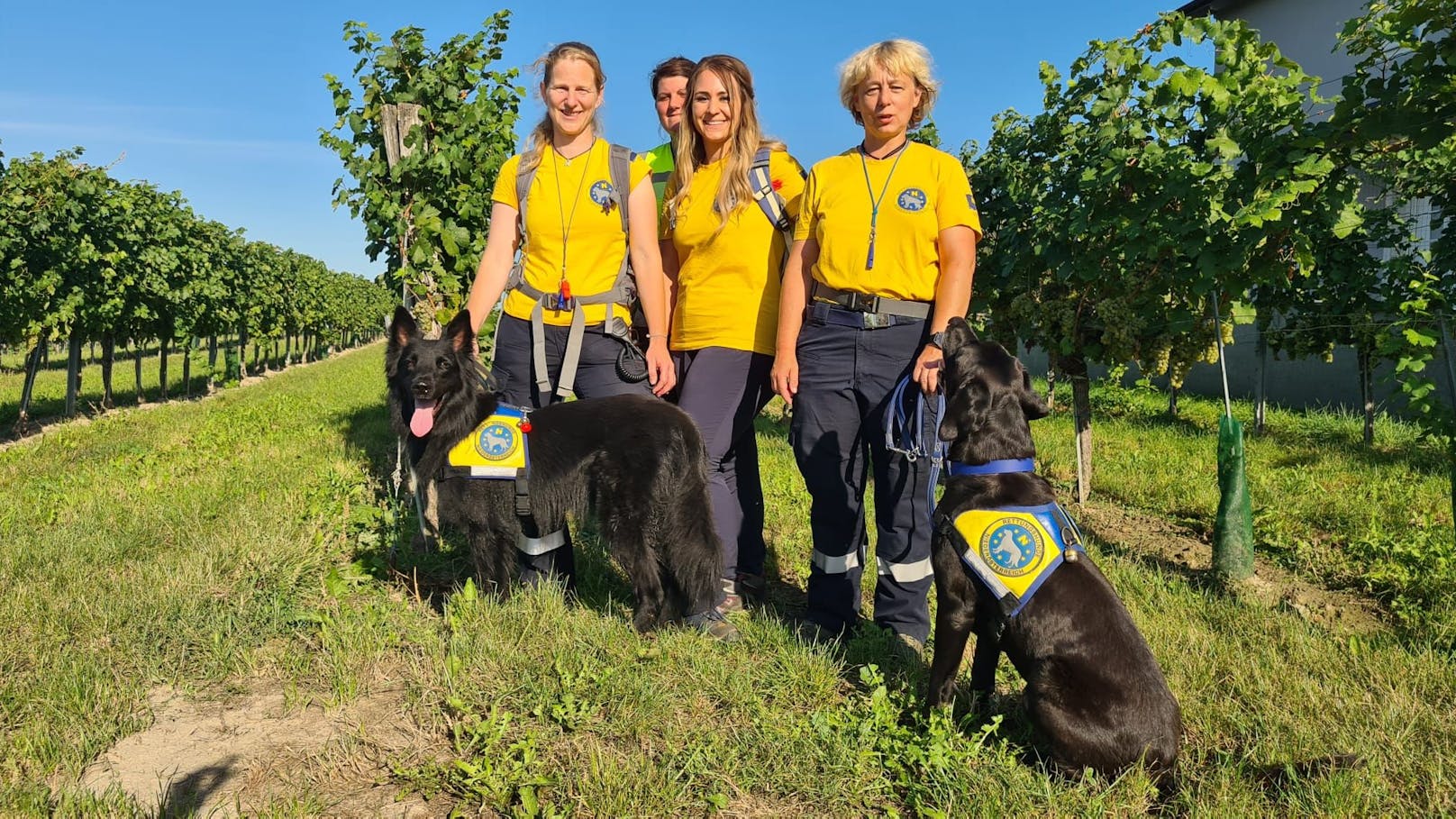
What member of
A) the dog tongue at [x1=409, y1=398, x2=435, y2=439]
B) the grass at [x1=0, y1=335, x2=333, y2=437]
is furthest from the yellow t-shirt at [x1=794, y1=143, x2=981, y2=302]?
the grass at [x1=0, y1=335, x2=333, y2=437]

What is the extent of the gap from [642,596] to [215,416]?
1259 cm

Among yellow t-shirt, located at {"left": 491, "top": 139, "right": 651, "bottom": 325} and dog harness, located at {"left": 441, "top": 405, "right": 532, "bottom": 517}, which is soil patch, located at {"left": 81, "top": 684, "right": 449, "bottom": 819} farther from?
yellow t-shirt, located at {"left": 491, "top": 139, "right": 651, "bottom": 325}

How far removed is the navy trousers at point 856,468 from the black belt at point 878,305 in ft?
0.11

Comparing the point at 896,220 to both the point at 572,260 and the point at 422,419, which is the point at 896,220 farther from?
the point at 422,419

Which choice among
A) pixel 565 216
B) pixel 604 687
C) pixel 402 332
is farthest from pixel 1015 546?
pixel 402 332

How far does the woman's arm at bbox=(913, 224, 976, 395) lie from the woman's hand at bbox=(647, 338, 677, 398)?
135 centimetres

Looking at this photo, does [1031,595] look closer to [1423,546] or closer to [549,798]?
[549,798]

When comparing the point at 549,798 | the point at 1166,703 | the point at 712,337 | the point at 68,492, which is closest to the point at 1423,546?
the point at 1166,703

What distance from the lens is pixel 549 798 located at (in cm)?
267

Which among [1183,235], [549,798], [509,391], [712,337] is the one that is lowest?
[549,798]

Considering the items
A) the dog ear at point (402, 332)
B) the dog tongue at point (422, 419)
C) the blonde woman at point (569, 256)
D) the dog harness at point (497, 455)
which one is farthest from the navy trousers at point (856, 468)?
the dog ear at point (402, 332)

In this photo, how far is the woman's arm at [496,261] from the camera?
4.15 meters

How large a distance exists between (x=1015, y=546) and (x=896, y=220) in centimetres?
152

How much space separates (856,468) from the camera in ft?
12.6
